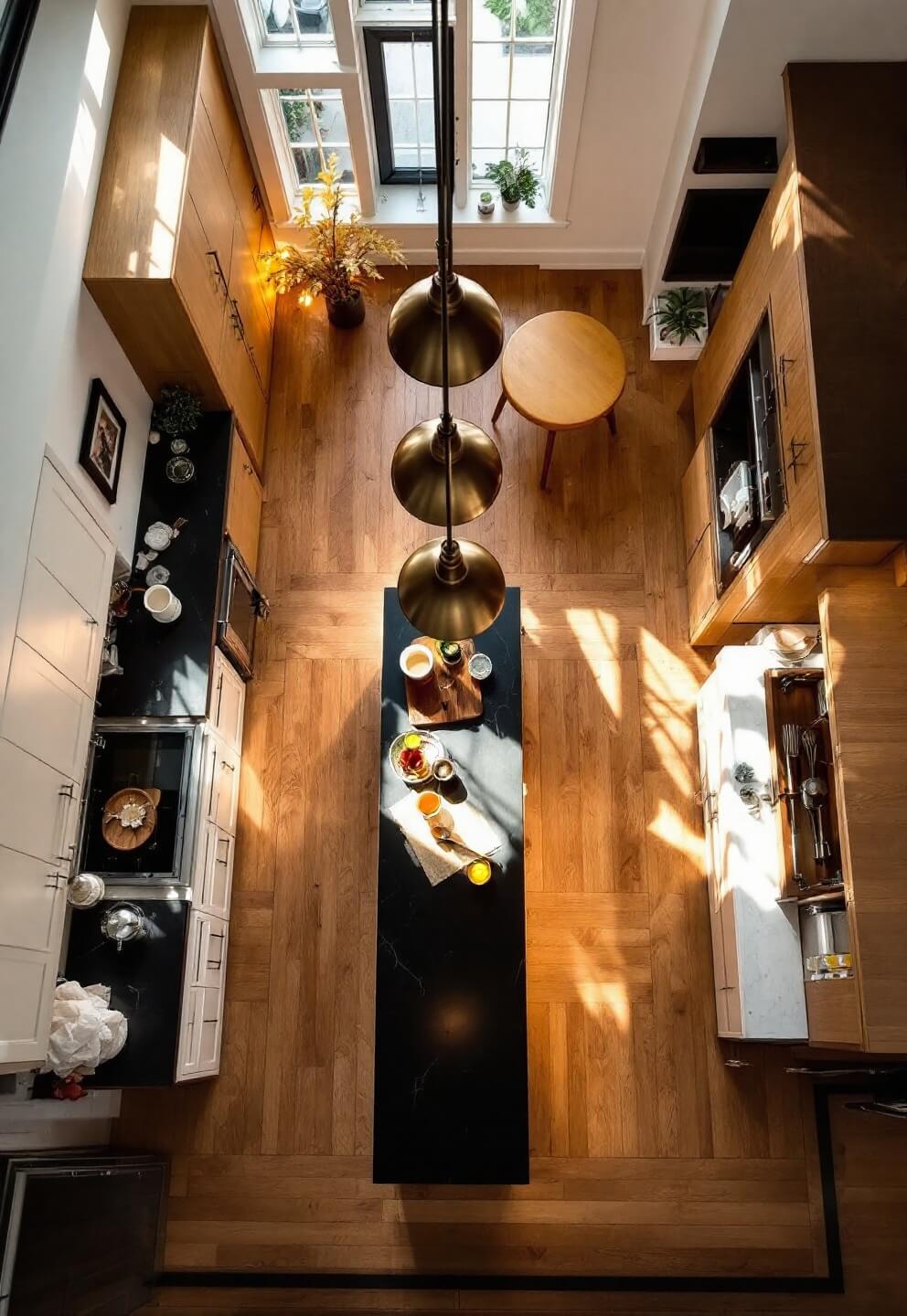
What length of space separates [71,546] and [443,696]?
1.51 metres

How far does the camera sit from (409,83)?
4.88 m

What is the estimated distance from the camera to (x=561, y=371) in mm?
4691

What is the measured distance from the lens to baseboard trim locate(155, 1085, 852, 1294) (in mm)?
3812

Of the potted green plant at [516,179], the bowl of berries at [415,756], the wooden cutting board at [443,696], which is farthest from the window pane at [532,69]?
the bowl of berries at [415,756]

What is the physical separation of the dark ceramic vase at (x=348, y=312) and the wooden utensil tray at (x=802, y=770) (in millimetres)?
3099

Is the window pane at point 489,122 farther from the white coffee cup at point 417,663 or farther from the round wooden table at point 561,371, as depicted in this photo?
the white coffee cup at point 417,663

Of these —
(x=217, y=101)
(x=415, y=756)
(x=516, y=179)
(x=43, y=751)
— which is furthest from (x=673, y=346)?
(x=43, y=751)

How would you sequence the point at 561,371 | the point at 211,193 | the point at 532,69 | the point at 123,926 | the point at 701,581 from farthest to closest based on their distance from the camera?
the point at 532,69 → the point at 561,371 → the point at 701,581 → the point at 211,193 → the point at 123,926

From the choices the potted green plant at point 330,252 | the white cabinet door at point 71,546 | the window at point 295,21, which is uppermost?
the window at point 295,21

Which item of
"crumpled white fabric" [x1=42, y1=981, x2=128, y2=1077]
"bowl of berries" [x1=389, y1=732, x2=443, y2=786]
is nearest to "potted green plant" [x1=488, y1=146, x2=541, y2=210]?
"bowl of berries" [x1=389, y1=732, x2=443, y2=786]

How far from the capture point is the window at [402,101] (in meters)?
4.67

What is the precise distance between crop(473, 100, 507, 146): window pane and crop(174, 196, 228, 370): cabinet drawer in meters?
1.81

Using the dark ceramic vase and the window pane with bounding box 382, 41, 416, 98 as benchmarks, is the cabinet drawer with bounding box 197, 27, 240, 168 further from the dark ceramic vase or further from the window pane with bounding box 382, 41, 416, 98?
the dark ceramic vase

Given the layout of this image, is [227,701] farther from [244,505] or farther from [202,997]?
[202,997]
